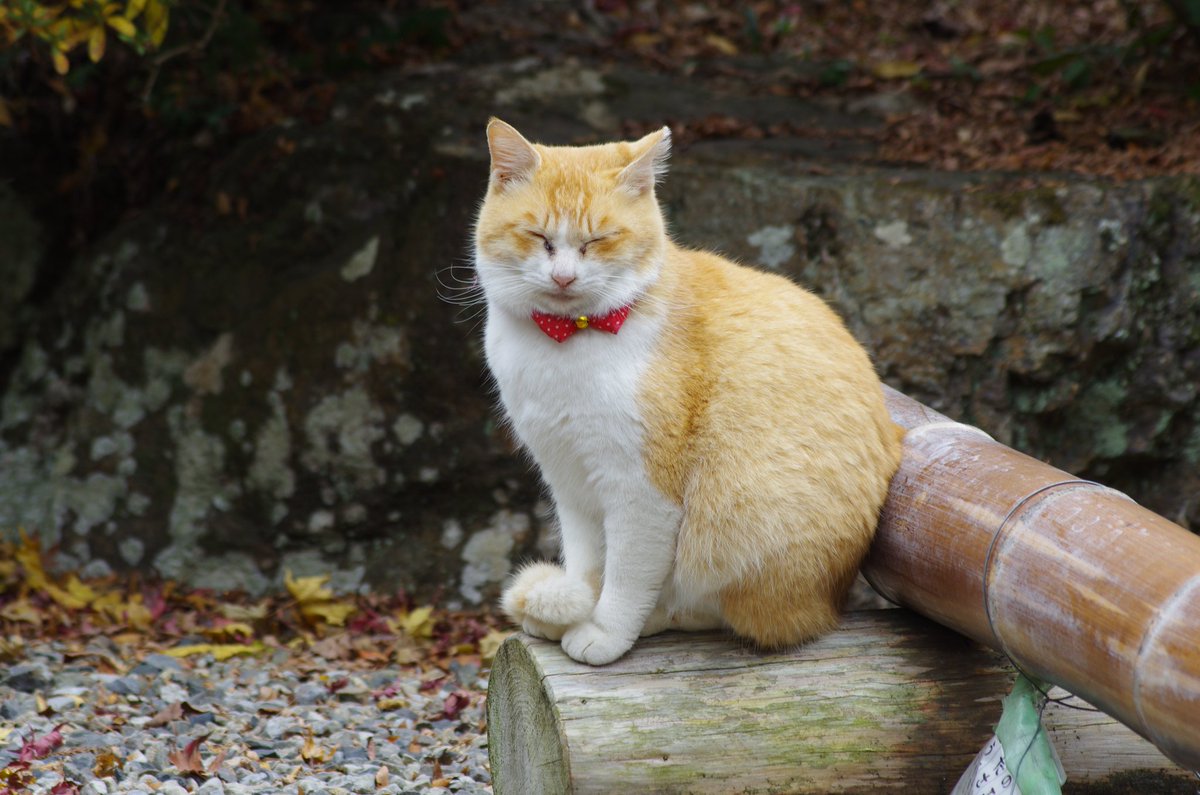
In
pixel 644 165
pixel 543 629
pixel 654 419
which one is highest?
pixel 644 165

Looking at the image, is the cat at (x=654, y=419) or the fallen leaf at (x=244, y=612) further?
the fallen leaf at (x=244, y=612)

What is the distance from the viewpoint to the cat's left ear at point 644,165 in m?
3.01

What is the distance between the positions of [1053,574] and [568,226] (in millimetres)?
1408

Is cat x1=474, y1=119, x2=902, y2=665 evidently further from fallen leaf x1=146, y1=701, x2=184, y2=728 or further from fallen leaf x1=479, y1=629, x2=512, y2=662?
fallen leaf x1=479, y1=629, x2=512, y2=662

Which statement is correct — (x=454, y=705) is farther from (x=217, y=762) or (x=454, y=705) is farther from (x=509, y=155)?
(x=509, y=155)

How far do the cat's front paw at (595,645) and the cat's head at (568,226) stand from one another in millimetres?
832

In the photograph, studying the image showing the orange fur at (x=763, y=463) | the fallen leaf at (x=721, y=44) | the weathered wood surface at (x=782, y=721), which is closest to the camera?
the weathered wood surface at (x=782, y=721)

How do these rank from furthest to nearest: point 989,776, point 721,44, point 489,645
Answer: point 721,44, point 489,645, point 989,776

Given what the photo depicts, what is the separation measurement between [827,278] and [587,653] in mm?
2939

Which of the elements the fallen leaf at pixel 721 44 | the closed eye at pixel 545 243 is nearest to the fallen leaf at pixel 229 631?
the closed eye at pixel 545 243

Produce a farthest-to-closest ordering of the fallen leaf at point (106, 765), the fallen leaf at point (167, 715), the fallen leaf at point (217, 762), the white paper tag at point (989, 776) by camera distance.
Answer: the fallen leaf at point (167, 715) → the fallen leaf at point (217, 762) → the fallen leaf at point (106, 765) → the white paper tag at point (989, 776)

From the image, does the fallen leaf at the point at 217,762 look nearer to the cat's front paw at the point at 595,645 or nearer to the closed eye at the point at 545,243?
the cat's front paw at the point at 595,645

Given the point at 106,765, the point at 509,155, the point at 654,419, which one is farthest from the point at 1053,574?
the point at 106,765

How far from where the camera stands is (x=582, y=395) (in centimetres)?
295
